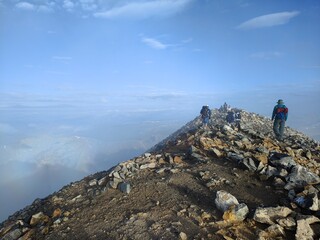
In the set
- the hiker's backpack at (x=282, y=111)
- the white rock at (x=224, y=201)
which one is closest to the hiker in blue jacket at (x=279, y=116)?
the hiker's backpack at (x=282, y=111)

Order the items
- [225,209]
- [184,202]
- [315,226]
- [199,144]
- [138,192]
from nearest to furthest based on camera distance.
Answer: [315,226] < [225,209] < [184,202] < [138,192] < [199,144]

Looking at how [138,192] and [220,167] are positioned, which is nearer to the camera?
[138,192]

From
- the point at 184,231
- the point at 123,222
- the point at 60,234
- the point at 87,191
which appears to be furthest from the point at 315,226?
the point at 87,191

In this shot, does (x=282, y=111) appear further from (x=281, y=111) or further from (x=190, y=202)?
(x=190, y=202)

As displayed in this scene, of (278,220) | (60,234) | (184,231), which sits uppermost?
(278,220)

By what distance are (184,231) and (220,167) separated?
5.10 meters

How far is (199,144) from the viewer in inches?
606

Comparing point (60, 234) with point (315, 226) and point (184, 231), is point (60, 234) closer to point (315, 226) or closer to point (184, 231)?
point (184, 231)

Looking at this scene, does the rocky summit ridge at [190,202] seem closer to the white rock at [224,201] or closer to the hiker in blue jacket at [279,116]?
the white rock at [224,201]

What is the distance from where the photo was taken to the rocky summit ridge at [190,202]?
300 inches

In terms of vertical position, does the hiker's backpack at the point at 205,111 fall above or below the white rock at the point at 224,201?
above

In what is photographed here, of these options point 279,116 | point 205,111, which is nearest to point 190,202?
point 279,116

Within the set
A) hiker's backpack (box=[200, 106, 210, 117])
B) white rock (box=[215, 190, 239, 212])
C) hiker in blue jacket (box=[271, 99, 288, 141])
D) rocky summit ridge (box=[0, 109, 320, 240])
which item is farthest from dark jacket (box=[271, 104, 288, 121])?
white rock (box=[215, 190, 239, 212])

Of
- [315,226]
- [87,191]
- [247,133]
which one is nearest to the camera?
[315,226]
